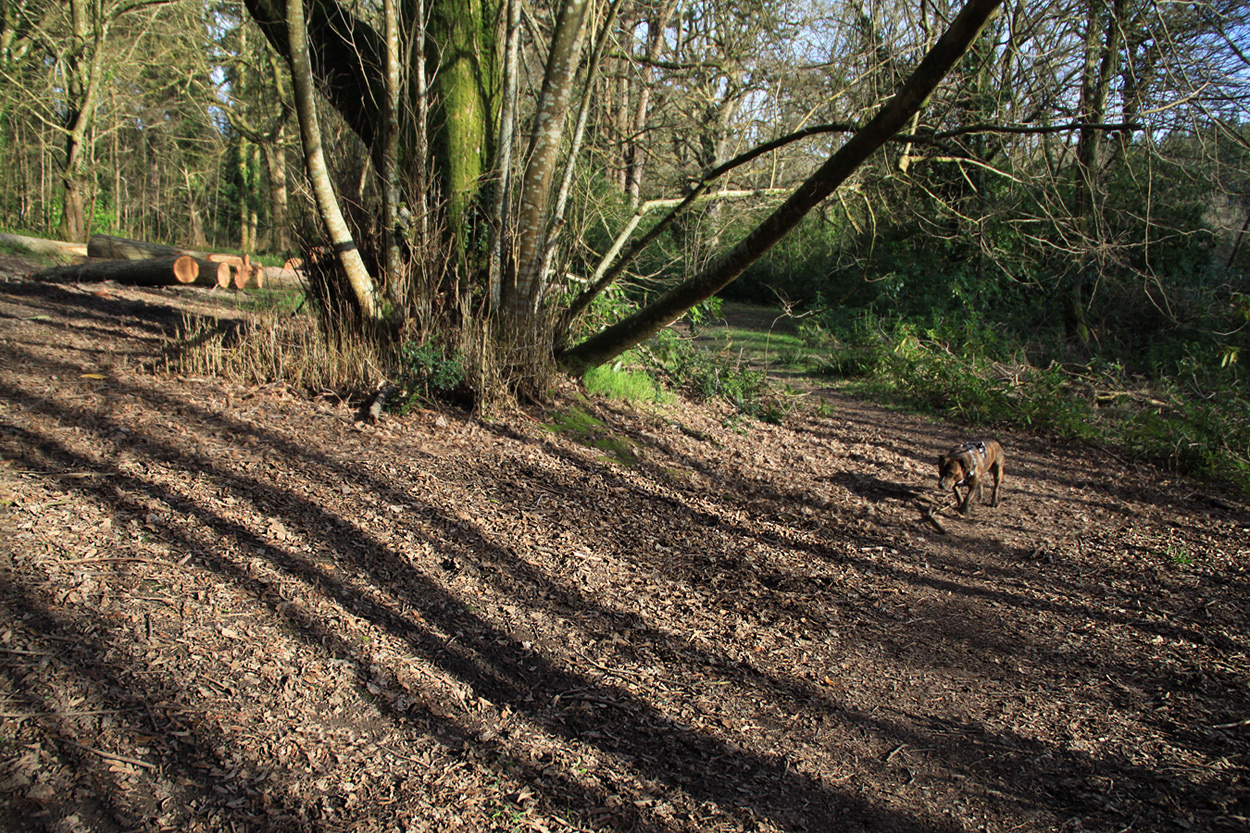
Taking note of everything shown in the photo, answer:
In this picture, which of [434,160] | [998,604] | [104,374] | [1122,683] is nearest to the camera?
[1122,683]

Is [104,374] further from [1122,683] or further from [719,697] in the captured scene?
[1122,683]

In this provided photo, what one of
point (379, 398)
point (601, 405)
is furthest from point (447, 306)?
point (601, 405)

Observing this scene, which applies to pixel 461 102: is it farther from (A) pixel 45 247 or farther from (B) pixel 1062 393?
(A) pixel 45 247

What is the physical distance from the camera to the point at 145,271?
9.14 meters

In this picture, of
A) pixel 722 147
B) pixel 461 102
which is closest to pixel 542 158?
pixel 461 102

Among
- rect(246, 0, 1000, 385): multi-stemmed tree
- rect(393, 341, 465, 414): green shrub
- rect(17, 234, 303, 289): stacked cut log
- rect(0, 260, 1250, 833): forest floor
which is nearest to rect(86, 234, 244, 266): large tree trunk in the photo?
rect(17, 234, 303, 289): stacked cut log

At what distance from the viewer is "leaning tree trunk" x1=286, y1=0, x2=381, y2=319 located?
14.7ft

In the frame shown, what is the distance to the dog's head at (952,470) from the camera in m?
4.84

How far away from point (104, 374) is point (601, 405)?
3.53 metres

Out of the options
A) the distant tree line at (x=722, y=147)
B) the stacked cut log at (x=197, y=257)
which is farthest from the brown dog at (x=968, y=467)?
the stacked cut log at (x=197, y=257)

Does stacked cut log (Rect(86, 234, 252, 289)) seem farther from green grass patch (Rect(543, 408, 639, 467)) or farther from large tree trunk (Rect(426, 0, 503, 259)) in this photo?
green grass patch (Rect(543, 408, 639, 467))

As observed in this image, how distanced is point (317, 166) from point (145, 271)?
6.14m

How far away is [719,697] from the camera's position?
9.34 feet

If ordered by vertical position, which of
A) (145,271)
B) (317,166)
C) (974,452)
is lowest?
(974,452)
